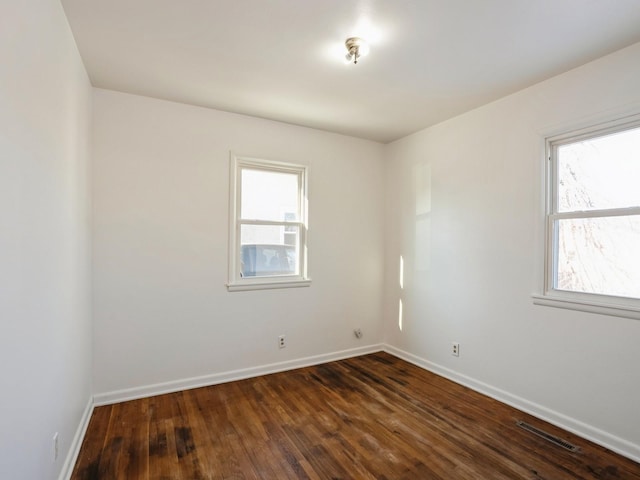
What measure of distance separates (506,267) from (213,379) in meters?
2.89

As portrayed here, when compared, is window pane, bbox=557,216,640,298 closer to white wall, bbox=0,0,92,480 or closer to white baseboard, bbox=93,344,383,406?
white baseboard, bbox=93,344,383,406

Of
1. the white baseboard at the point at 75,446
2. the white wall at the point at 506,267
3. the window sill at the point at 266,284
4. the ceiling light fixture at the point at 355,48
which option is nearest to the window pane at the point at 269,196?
the window sill at the point at 266,284

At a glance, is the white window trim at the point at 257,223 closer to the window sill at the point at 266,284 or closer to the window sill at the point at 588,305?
the window sill at the point at 266,284

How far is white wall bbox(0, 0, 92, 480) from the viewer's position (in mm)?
1193

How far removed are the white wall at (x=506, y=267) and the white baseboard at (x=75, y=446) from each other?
3124 millimetres

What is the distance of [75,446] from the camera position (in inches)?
84.7

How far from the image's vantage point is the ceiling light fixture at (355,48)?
2131 mm

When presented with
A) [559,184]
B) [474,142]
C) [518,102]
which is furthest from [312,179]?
[559,184]

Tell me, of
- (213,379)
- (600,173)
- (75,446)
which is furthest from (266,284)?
(600,173)

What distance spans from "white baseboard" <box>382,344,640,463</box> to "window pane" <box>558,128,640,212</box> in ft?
5.11

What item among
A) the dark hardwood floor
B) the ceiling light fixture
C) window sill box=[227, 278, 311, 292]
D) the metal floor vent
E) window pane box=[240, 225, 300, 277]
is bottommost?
the dark hardwood floor

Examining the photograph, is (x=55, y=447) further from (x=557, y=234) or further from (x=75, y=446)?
(x=557, y=234)

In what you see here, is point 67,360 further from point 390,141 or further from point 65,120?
point 390,141

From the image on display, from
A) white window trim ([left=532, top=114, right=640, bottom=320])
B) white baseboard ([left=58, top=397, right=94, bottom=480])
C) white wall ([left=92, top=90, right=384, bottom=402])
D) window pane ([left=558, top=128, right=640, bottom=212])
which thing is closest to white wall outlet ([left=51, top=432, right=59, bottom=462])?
white baseboard ([left=58, top=397, right=94, bottom=480])
